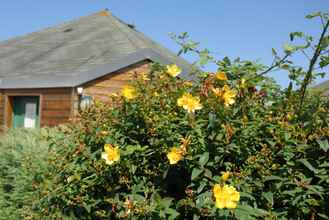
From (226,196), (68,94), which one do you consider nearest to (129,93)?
(226,196)

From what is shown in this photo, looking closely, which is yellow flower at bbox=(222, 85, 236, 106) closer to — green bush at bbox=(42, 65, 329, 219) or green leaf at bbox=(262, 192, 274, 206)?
green bush at bbox=(42, 65, 329, 219)

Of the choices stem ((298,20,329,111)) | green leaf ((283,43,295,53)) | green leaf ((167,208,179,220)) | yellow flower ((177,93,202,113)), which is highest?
green leaf ((283,43,295,53))

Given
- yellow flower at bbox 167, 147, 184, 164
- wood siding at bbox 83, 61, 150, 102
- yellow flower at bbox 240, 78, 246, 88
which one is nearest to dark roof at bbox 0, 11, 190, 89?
wood siding at bbox 83, 61, 150, 102

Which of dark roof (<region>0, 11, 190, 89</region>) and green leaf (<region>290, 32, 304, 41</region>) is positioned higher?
dark roof (<region>0, 11, 190, 89</region>)

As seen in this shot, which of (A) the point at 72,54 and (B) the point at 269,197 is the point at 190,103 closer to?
(B) the point at 269,197

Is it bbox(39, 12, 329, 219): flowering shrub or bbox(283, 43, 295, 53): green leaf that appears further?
bbox(283, 43, 295, 53): green leaf

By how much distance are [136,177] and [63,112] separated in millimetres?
10029

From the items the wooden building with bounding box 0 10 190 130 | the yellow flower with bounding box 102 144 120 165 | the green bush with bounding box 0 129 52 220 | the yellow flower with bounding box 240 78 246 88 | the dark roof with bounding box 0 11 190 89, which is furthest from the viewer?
the dark roof with bounding box 0 11 190 89

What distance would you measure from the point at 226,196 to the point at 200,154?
15.8 inches

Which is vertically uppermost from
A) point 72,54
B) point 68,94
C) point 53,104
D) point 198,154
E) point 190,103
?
point 72,54

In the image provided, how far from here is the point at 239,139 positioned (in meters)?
2.69

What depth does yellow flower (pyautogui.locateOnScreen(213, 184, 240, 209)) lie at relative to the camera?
223cm

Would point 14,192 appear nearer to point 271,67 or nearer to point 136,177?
point 136,177

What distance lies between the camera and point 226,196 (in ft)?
7.40
